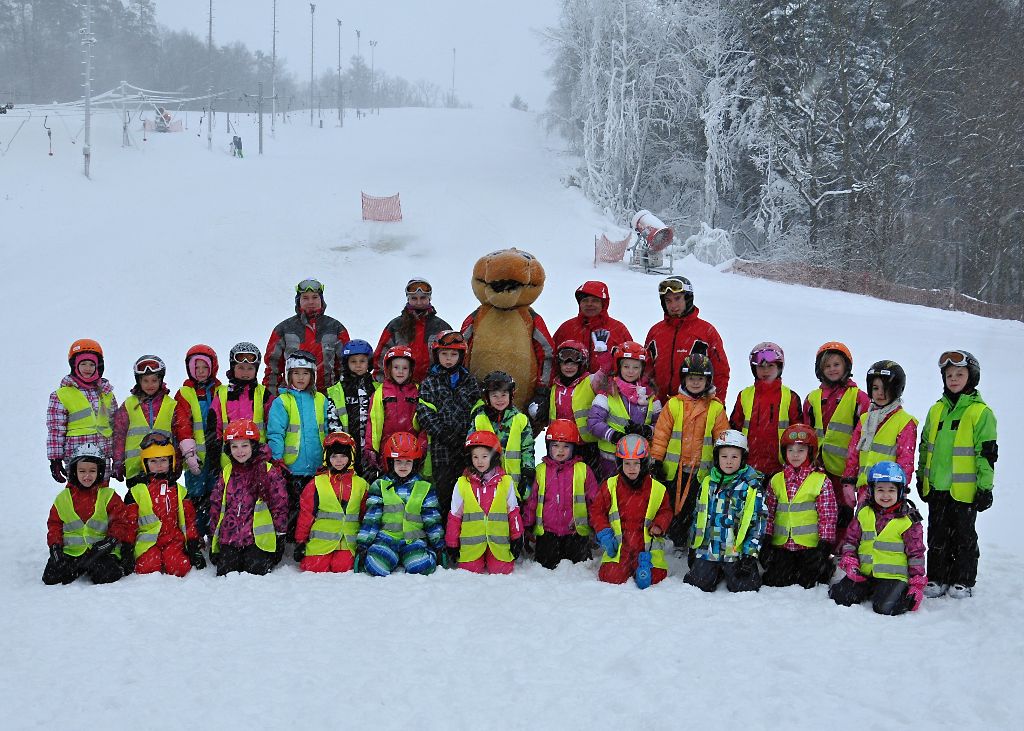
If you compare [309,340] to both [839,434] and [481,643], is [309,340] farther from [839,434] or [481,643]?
[839,434]

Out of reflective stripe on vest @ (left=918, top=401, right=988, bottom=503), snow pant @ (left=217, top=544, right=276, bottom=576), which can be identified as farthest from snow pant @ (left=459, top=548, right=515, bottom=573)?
reflective stripe on vest @ (left=918, top=401, right=988, bottom=503)

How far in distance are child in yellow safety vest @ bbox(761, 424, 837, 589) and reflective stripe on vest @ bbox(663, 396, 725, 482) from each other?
1.50ft

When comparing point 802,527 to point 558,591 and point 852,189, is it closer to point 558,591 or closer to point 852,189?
point 558,591

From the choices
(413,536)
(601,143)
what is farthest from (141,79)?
(413,536)

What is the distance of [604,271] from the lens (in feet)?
56.6

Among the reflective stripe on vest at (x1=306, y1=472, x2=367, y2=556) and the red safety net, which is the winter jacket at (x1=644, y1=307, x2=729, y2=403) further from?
the red safety net

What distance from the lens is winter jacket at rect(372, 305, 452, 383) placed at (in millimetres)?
5984

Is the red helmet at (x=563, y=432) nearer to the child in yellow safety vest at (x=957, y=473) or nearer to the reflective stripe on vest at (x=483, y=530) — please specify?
the reflective stripe on vest at (x=483, y=530)

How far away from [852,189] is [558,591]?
20.0 meters

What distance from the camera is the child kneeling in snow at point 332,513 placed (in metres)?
4.97

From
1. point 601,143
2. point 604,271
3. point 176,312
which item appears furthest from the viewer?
point 601,143

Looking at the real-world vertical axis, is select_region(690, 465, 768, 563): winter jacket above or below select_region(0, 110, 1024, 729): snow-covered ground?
above

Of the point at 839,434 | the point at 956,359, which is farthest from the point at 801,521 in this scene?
the point at 956,359

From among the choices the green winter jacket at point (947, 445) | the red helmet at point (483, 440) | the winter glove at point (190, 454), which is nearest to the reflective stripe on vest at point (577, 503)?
the red helmet at point (483, 440)
